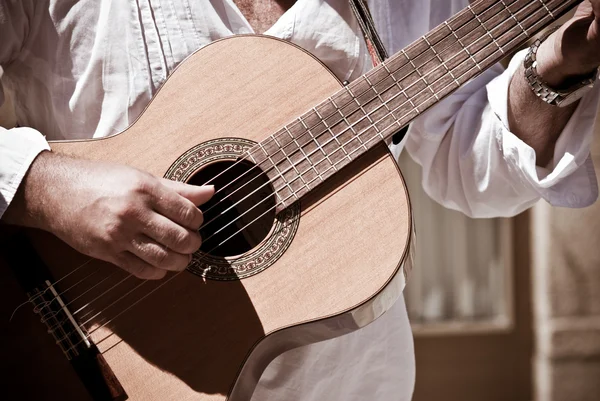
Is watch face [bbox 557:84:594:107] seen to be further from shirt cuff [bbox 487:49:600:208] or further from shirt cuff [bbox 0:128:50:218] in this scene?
shirt cuff [bbox 0:128:50:218]

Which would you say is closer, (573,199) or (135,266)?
(135,266)

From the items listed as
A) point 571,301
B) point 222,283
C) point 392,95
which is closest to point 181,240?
point 222,283

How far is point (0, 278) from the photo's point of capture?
1.23 metres

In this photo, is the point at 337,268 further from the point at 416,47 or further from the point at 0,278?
the point at 0,278

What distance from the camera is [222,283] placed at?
1248 millimetres

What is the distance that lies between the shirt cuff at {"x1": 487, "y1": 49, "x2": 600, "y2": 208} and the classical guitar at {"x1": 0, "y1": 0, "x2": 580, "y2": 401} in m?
0.15

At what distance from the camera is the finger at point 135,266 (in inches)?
46.8

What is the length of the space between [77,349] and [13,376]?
0.41 ft

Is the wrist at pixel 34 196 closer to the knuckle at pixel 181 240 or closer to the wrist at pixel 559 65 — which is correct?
the knuckle at pixel 181 240

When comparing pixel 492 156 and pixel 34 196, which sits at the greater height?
pixel 34 196

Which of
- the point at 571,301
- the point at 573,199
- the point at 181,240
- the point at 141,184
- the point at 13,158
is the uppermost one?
the point at 13,158

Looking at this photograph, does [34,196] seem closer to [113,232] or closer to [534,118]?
[113,232]

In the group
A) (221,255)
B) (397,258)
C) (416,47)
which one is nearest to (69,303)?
(221,255)

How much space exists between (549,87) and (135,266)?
0.84 meters
